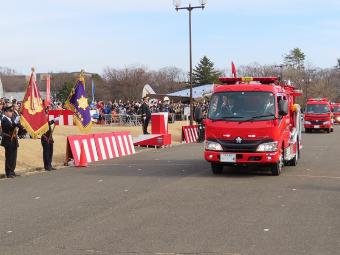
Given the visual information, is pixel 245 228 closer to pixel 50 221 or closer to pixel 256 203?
pixel 256 203

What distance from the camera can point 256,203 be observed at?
986cm

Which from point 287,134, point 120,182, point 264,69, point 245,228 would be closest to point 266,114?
point 287,134

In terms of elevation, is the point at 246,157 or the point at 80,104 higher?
the point at 80,104

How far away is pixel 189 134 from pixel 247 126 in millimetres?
17779

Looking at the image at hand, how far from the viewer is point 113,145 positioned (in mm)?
20312

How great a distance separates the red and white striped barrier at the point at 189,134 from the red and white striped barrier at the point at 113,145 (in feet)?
26.7

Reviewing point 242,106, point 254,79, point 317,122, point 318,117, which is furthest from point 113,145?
point 317,122

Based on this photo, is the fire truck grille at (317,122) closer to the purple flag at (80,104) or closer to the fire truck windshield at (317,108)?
the fire truck windshield at (317,108)

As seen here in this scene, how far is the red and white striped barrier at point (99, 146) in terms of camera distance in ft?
56.5

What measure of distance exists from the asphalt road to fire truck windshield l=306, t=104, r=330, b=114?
2388 centimetres

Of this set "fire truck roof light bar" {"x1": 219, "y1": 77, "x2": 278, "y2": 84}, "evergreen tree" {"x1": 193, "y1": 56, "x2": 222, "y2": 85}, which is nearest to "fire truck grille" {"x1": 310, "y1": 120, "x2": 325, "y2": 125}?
"fire truck roof light bar" {"x1": 219, "y1": 77, "x2": 278, "y2": 84}

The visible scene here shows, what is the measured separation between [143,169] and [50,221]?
7443 mm

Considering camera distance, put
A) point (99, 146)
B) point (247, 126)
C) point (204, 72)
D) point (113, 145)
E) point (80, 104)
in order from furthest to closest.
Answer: point (204, 72) < point (113, 145) < point (80, 104) < point (99, 146) < point (247, 126)

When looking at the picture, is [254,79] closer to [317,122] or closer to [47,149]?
[47,149]
